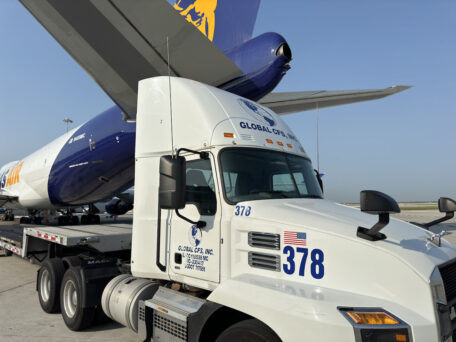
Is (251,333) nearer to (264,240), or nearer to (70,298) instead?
(264,240)

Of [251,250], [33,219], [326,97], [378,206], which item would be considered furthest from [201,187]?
[33,219]

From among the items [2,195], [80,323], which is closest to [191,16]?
[80,323]

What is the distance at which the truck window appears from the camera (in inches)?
136

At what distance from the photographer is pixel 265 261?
297 cm

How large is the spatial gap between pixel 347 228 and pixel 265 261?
2.44 ft

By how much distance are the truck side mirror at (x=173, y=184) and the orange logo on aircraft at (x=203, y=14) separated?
5.93 m

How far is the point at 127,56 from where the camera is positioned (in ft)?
22.6

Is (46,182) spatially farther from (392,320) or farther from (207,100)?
(392,320)

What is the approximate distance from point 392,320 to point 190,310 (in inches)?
71.2

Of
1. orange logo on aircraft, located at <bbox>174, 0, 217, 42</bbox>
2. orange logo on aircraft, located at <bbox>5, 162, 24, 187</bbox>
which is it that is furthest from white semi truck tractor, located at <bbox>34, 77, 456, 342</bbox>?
orange logo on aircraft, located at <bbox>5, 162, 24, 187</bbox>

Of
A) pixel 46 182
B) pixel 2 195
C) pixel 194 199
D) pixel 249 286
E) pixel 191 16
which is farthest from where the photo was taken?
pixel 2 195

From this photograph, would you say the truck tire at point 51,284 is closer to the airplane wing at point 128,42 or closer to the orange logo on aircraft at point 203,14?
the airplane wing at point 128,42

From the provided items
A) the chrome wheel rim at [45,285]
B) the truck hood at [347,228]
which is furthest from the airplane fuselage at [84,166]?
the truck hood at [347,228]

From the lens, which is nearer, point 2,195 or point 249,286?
point 249,286
